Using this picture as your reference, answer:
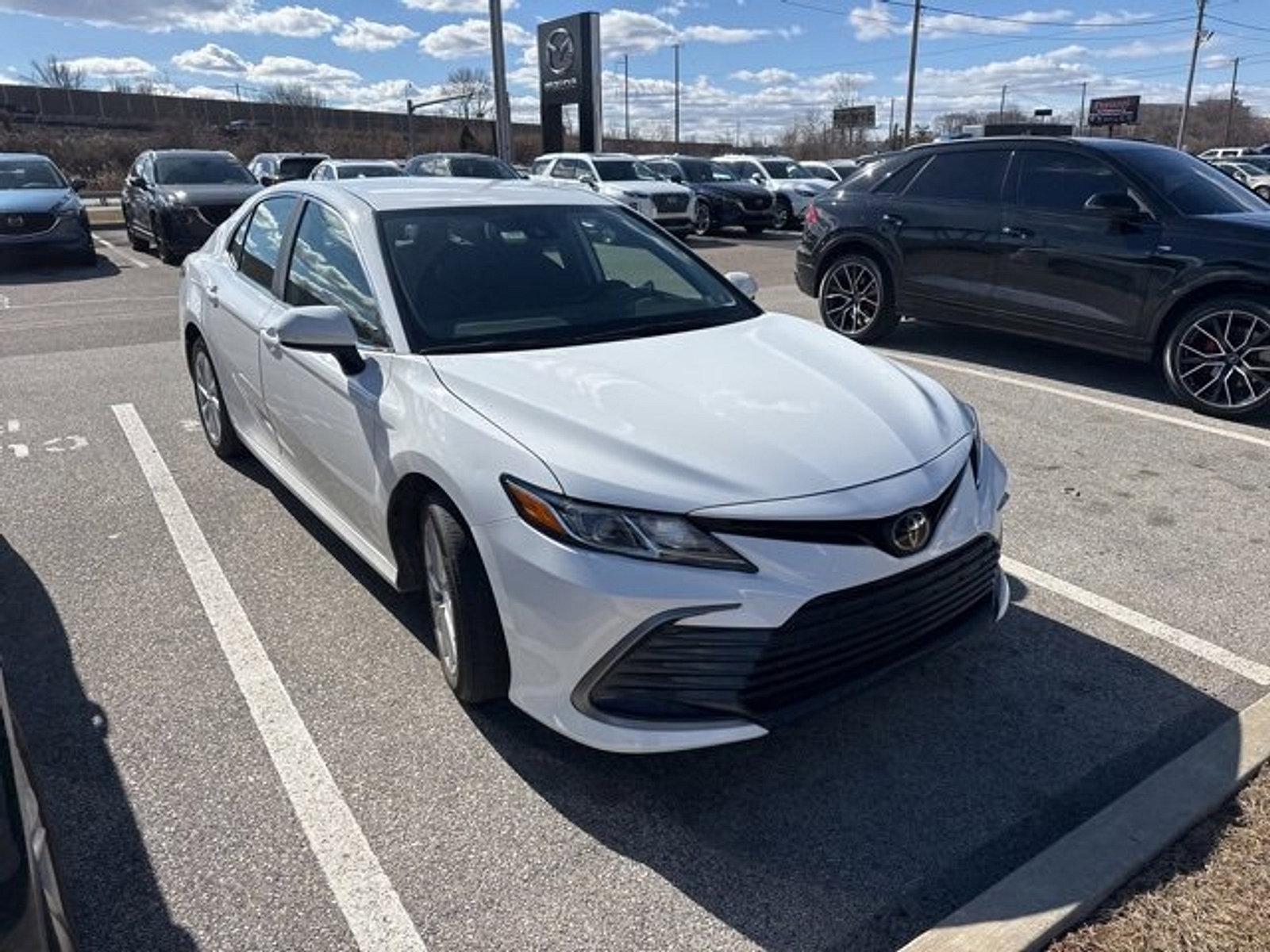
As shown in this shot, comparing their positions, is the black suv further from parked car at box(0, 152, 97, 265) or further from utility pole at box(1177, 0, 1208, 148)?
utility pole at box(1177, 0, 1208, 148)

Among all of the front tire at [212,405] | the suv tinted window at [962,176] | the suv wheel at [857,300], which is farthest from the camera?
the suv wheel at [857,300]

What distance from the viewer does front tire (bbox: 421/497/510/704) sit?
2.66m

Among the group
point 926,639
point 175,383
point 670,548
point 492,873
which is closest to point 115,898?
point 492,873

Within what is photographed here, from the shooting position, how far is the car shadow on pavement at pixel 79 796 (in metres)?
2.17

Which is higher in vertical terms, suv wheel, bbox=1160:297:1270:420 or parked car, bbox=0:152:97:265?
parked car, bbox=0:152:97:265

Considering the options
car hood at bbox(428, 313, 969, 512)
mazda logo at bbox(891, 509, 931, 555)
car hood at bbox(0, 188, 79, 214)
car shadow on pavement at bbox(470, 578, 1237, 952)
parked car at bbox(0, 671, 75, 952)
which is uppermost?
car hood at bbox(0, 188, 79, 214)

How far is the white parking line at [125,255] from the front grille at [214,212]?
166 cm

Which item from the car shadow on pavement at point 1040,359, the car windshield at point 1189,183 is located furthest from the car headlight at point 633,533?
the car windshield at point 1189,183

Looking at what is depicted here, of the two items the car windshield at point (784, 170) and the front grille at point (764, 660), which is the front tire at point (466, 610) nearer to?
the front grille at point (764, 660)

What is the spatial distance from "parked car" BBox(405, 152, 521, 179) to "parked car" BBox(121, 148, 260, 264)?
11.1 feet

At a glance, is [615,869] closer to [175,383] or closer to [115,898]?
[115,898]

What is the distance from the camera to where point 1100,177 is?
22.0 feet

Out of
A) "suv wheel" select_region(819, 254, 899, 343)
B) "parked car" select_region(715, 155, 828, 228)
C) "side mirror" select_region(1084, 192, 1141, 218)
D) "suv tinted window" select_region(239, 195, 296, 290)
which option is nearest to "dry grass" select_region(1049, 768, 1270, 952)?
"suv tinted window" select_region(239, 195, 296, 290)

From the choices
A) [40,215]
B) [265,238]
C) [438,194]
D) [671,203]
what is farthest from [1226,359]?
[40,215]
